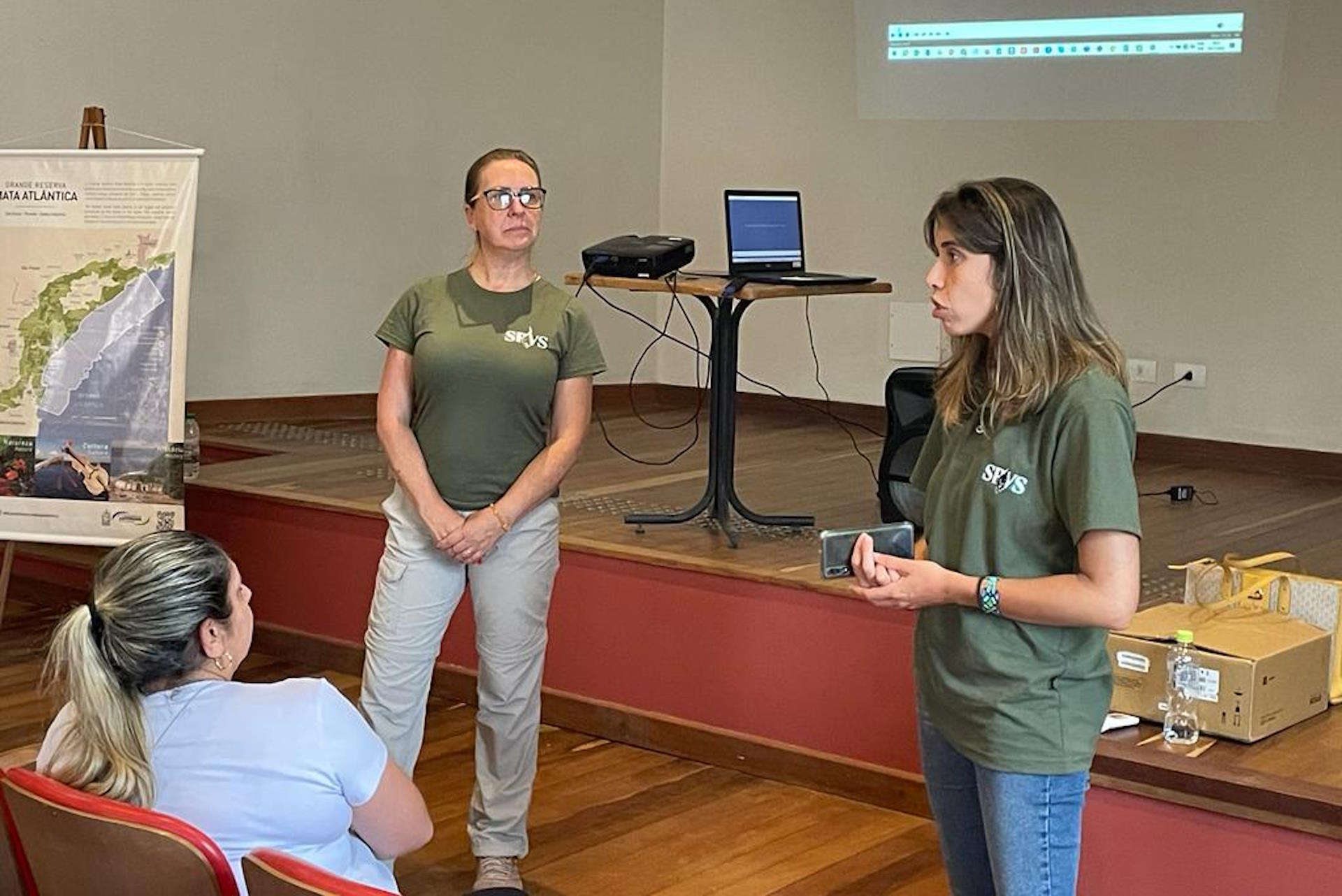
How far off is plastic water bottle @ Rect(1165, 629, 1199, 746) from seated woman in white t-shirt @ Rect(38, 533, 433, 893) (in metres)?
1.49

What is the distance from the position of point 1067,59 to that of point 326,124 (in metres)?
3.02

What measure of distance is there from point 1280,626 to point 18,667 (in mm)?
3410

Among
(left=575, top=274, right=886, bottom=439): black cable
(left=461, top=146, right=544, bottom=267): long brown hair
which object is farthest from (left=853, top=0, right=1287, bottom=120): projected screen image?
→ (left=461, top=146, right=544, bottom=267): long brown hair

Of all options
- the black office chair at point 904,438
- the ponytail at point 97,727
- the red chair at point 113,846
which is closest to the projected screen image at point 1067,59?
the black office chair at point 904,438

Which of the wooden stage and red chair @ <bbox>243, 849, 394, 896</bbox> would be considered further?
the wooden stage

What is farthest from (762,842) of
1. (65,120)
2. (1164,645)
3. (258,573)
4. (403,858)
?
(65,120)

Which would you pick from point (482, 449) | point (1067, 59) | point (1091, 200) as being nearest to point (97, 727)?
point (482, 449)

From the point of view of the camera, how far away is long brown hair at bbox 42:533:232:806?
1.93 metres

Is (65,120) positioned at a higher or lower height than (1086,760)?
higher

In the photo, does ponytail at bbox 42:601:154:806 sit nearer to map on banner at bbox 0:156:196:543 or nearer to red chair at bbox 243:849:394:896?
red chair at bbox 243:849:394:896

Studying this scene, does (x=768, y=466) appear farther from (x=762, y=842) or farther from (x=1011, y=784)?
(x=1011, y=784)

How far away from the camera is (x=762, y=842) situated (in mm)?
3621

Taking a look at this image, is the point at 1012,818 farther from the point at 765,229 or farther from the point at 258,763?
the point at 765,229

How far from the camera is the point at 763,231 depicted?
489 centimetres
